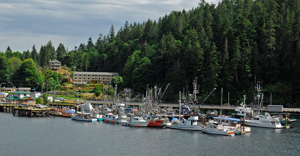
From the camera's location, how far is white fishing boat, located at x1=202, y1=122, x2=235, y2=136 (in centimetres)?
8023

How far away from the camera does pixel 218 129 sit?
81000mm

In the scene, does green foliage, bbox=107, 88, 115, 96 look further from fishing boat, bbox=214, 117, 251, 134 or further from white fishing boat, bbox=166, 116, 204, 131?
fishing boat, bbox=214, 117, 251, 134

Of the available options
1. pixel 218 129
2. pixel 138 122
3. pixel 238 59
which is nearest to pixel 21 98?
pixel 138 122

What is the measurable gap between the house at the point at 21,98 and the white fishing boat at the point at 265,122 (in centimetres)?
8111

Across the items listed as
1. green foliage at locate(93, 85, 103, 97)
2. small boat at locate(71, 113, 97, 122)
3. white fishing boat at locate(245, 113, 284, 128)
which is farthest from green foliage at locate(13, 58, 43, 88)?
white fishing boat at locate(245, 113, 284, 128)

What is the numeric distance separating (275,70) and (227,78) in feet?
54.2

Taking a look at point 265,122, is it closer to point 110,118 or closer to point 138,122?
point 138,122

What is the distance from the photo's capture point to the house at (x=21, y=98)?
457 feet

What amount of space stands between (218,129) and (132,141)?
19707 mm

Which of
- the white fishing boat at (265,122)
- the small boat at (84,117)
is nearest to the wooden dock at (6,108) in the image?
the small boat at (84,117)

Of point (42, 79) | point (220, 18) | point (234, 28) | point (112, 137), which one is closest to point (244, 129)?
point (112, 137)

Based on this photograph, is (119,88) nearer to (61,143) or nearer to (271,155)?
(61,143)

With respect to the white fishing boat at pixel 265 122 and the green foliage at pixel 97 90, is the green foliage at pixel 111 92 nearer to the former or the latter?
the green foliage at pixel 97 90

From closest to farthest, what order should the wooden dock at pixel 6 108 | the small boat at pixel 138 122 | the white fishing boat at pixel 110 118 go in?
the small boat at pixel 138 122, the white fishing boat at pixel 110 118, the wooden dock at pixel 6 108
